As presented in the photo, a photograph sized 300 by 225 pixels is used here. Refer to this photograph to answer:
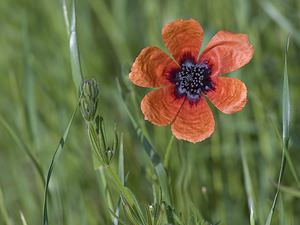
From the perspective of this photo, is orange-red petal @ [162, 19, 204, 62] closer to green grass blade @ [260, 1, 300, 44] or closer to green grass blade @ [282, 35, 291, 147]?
green grass blade @ [282, 35, 291, 147]

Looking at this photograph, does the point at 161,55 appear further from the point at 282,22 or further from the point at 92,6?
the point at 92,6

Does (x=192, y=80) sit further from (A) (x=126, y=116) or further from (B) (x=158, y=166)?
(A) (x=126, y=116)

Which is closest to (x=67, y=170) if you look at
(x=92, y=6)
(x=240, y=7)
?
(x=240, y=7)

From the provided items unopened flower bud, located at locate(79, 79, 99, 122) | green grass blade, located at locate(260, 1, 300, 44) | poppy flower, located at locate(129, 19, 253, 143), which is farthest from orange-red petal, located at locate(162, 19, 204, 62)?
green grass blade, located at locate(260, 1, 300, 44)

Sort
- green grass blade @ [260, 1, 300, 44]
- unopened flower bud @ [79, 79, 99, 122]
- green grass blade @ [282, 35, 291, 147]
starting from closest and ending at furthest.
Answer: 1. unopened flower bud @ [79, 79, 99, 122]
2. green grass blade @ [282, 35, 291, 147]
3. green grass blade @ [260, 1, 300, 44]

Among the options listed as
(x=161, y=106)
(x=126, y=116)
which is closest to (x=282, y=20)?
(x=126, y=116)

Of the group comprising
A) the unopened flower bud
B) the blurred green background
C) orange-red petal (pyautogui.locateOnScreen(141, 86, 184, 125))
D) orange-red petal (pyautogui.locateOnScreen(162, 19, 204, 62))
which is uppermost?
orange-red petal (pyautogui.locateOnScreen(162, 19, 204, 62))

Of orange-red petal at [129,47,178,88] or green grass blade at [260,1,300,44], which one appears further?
green grass blade at [260,1,300,44]
